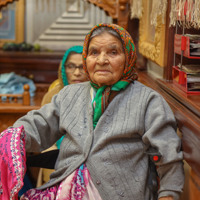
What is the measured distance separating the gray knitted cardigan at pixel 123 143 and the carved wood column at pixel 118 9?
1623 mm

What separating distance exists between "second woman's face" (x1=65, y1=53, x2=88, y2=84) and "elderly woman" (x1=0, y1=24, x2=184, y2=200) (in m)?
0.80

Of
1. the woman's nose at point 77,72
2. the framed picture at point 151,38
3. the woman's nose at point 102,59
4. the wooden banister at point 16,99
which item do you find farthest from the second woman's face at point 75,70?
the woman's nose at point 102,59

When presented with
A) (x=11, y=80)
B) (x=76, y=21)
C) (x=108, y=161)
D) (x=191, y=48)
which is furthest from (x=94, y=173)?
(x=76, y=21)

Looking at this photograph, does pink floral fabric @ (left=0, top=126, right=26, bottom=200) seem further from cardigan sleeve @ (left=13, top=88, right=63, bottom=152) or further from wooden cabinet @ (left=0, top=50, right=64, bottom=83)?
wooden cabinet @ (left=0, top=50, right=64, bottom=83)

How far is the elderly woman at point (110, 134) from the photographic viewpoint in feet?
4.98

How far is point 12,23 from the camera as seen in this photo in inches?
180

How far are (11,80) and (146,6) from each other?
172cm

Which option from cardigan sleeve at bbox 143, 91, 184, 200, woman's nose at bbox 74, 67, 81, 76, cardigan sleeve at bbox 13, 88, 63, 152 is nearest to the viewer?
cardigan sleeve at bbox 143, 91, 184, 200

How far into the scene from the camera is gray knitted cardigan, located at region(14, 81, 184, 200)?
1491 mm

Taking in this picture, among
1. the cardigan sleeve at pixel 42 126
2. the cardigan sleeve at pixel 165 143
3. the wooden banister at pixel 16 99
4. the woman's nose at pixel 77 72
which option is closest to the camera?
the cardigan sleeve at pixel 165 143

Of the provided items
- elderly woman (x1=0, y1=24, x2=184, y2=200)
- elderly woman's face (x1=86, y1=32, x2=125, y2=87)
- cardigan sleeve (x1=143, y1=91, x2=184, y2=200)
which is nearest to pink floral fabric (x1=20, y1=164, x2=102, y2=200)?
elderly woman (x1=0, y1=24, x2=184, y2=200)

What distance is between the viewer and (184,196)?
1605 millimetres

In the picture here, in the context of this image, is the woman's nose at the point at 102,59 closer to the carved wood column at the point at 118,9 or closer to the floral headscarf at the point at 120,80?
the floral headscarf at the point at 120,80

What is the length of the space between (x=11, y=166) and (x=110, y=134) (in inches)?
17.2
